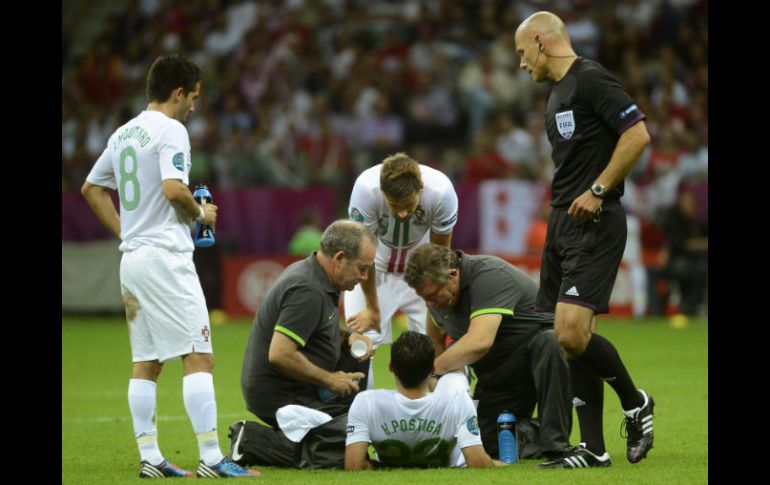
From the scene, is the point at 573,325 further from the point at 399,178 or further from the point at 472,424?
the point at 399,178

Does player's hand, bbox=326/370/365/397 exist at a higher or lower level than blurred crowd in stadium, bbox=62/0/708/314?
lower

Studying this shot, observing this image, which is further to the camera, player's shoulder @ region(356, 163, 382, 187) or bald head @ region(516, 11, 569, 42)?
player's shoulder @ region(356, 163, 382, 187)

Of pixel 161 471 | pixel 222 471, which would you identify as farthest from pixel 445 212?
pixel 161 471

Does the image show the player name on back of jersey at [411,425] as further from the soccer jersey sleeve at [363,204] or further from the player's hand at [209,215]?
the soccer jersey sleeve at [363,204]

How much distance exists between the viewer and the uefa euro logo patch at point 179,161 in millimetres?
6184

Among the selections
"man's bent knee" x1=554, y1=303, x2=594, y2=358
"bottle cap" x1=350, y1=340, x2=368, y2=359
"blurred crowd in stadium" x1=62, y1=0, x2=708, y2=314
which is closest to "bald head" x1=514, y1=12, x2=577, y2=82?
"man's bent knee" x1=554, y1=303, x2=594, y2=358

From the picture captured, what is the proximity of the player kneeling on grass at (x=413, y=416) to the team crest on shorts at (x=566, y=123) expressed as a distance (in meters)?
1.29

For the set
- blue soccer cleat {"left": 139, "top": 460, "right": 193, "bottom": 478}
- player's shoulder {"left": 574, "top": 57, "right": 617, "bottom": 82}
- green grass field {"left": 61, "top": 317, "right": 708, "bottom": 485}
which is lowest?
green grass field {"left": 61, "top": 317, "right": 708, "bottom": 485}

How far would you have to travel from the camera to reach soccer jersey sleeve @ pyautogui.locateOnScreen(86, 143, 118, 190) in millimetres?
6531

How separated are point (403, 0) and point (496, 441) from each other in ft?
55.2

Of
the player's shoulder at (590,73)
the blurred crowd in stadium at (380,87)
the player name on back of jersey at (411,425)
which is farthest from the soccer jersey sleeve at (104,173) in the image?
the blurred crowd in stadium at (380,87)

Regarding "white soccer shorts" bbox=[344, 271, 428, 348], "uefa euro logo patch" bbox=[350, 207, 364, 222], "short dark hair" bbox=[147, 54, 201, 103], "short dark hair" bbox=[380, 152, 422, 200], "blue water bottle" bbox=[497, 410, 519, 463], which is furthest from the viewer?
"white soccer shorts" bbox=[344, 271, 428, 348]

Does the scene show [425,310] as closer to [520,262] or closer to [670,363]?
[670,363]

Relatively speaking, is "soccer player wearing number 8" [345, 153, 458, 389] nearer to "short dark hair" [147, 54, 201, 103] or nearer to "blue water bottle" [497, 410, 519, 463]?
"blue water bottle" [497, 410, 519, 463]
